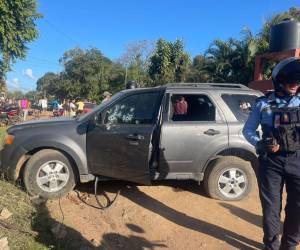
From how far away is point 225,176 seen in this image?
5969 millimetres

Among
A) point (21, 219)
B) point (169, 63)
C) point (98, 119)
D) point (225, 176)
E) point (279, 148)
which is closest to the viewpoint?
point (279, 148)

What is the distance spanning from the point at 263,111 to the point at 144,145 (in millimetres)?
2183

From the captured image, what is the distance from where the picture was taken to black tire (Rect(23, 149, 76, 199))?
5.70m

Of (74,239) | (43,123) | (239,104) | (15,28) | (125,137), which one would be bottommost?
(74,239)

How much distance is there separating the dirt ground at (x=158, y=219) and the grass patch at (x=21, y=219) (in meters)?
0.26

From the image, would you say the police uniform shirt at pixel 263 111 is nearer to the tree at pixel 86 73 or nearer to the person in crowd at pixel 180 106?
the person in crowd at pixel 180 106

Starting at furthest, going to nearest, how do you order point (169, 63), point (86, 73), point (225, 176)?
point (86, 73) → point (169, 63) → point (225, 176)

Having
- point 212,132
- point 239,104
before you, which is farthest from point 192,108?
point 239,104

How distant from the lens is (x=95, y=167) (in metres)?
5.76

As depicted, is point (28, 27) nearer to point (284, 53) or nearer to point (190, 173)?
point (284, 53)

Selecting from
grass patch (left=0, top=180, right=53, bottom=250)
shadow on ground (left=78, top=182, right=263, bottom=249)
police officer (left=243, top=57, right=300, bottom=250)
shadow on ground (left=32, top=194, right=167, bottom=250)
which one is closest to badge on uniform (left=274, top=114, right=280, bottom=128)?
police officer (left=243, top=57, right=300, bottom=250)

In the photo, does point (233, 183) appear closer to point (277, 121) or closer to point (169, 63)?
point (277, 121)

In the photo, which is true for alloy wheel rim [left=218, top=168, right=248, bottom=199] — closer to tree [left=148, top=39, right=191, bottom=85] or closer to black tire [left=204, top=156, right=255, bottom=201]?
black tire [left=204, top=156, right=255, bottom=201]

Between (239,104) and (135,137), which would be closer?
(135,137)
